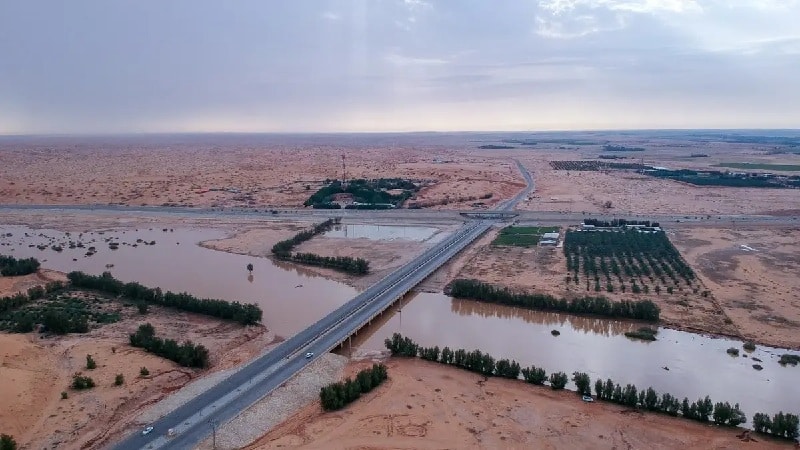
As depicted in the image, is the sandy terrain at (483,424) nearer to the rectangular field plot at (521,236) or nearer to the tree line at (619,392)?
the tree line at (619,392)

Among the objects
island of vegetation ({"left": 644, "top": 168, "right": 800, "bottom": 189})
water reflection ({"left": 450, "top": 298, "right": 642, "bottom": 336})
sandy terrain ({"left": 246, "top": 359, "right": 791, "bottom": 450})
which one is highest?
island of vegetation ({"left": 644, "top": 168, "right": 800, "bottom": 189})

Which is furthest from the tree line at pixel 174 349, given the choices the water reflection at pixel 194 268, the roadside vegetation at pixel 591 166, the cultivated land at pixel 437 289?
the roadside vegetation at pixel 591 166

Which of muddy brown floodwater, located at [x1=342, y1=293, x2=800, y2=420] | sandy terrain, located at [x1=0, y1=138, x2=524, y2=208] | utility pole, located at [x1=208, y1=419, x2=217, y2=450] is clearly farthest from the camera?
sandy terrain, located at [x1=0, y1=138, x2=524, y2=208]

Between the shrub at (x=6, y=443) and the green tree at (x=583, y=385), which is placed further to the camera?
the green tree at (x=583, y=385)

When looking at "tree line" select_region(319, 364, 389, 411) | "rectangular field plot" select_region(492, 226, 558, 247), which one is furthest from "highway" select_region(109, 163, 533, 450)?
"rectangular field plot" select_region(492, 226, 558, 247)

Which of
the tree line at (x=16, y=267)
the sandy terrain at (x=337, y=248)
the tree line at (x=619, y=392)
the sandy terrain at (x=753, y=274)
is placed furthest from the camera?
the sandy terrain at (x=337, y=248)

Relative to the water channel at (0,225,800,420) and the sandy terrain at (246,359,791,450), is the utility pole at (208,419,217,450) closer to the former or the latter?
the sandy terrain at (246,359,791,450)
